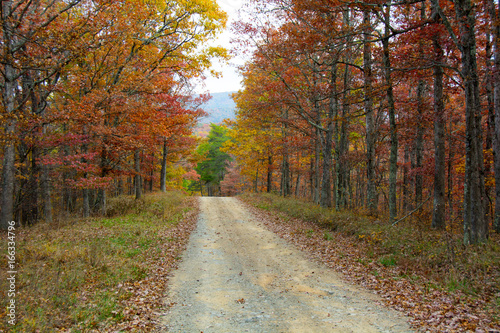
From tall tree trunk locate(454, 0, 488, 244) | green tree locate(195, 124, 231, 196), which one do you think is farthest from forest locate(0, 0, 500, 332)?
green tree locate(195, 124, 231, 196)

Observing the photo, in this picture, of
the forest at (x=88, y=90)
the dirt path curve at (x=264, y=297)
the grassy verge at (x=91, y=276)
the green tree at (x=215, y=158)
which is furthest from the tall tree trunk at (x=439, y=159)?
the green tree at (x=215, y=158)

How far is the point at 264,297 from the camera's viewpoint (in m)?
6.06

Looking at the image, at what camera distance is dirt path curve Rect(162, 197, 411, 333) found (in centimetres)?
490

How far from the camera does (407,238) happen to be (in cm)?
862

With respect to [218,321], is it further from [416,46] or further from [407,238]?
[416,46]

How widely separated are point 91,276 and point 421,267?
806 cm

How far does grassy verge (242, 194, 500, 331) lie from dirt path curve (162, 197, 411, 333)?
25.9 inches

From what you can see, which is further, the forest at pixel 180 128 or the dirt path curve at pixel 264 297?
the forest at pixel 180 128

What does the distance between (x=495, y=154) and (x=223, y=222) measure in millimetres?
12009

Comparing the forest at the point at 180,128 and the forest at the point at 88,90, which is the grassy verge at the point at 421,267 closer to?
the forest at the point at 180,128

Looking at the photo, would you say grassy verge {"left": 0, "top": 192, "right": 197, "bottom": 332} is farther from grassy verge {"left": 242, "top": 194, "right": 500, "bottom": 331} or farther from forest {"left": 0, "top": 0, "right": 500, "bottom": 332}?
grassy verge {"left": 242, "top": 194, "right": 500, "bottom": 331}

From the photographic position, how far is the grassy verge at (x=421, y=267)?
5045mm

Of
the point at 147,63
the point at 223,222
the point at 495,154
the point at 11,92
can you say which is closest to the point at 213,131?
the point at 147,63

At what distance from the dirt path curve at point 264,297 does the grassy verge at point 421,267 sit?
658mm
